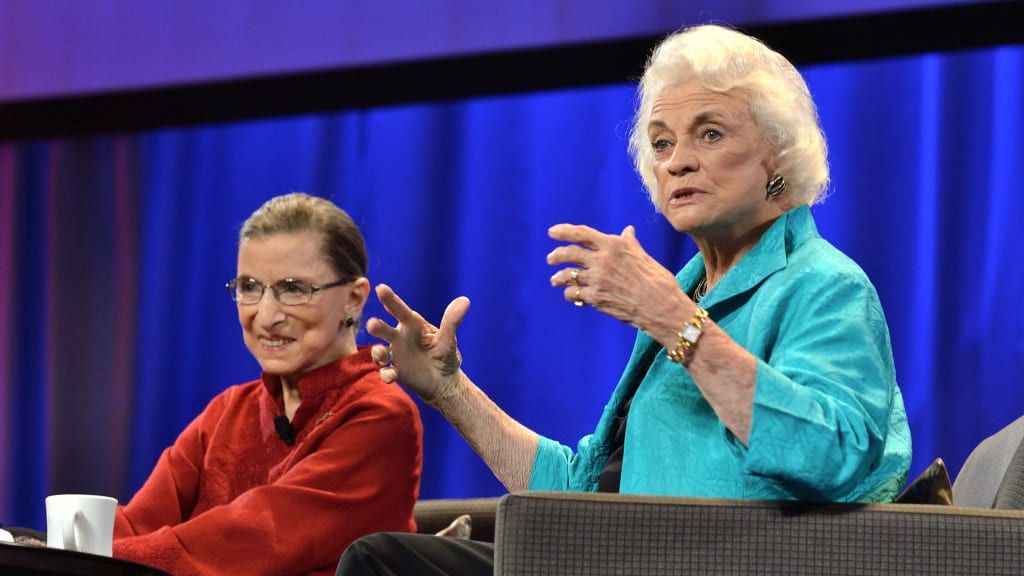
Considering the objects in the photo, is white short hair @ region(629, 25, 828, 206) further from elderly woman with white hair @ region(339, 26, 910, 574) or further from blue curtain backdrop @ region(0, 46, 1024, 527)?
blue curtain backdrop @ region(0, 46, 1024, 527)

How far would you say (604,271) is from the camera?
1.66m

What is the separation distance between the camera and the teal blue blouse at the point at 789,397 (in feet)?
5.17

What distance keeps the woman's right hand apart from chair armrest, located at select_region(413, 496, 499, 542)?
713 mm

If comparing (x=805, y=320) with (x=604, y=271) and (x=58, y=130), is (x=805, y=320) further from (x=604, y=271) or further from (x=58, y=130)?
(x=58, y=130)

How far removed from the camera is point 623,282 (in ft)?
5.43

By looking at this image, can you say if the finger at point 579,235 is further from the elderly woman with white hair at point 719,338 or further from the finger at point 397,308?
the finger at point 397,308

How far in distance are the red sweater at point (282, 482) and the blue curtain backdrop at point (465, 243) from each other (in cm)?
112

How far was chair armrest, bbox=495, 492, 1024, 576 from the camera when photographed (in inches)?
61.5

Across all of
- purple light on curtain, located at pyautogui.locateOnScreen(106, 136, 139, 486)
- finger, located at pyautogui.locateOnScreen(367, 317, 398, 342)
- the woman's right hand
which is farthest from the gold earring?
purple light on curtain, located at pyautogui.locateOnScreen(106, 136, 139, 486)

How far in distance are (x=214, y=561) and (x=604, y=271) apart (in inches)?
39.2

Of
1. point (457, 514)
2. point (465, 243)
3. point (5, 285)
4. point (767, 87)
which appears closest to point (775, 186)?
point (767, 87)

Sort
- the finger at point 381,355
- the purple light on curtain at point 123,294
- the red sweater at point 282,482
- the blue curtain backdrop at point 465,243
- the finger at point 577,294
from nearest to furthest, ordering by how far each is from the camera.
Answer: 1. the finger at point 577,294
2. the finger at point 381,355
3. the red sweater at point 282,482
4. the blue curtain backdrop at point 465,243
5. the purple light on curtain at point 123,294

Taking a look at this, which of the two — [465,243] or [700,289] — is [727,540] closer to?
[700,289]

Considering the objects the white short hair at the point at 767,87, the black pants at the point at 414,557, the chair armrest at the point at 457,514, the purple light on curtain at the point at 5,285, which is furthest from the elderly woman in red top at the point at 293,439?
the purple light on curtain at the point at 5,285
